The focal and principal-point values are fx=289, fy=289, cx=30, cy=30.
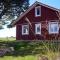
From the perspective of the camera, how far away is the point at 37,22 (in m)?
42.4

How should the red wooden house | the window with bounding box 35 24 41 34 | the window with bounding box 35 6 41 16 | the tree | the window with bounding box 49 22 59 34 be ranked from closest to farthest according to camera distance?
1. the window with bounding box 49 22 59 34
2. the red wooden house
3. the window with bounding box 35 24 41 34
4. the window with bounding box 35 6 41 16
5. the tree

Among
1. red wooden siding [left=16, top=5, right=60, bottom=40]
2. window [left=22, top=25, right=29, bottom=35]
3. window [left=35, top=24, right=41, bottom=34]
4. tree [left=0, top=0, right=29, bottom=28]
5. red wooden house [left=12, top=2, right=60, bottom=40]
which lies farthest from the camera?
tree [left=0, top=0, right=29, bottom=28]

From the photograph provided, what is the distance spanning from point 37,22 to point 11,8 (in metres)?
6.66

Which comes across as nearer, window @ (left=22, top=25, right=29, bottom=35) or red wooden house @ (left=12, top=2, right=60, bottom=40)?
red wooden house @ (left=12, top=2, right=60, bottom=40)

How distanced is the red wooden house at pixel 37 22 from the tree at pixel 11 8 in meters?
2.73

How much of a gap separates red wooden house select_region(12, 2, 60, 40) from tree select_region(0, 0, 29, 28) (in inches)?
107

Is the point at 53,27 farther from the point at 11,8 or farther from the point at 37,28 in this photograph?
the point at 11,8

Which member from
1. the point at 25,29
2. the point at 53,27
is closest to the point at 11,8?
the point at 25,29

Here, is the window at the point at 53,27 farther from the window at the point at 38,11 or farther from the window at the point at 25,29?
the window at the point at 25,29

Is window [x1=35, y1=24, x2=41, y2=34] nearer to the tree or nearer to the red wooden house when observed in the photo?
the red wooden house

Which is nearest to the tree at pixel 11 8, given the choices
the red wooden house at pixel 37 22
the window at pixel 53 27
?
the red wooden house at pixel 37 22

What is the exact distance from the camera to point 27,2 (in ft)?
161

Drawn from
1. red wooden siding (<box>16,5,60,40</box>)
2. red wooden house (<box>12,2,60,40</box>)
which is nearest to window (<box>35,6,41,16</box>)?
red wooden house (<box>12,2,60,40</box>)

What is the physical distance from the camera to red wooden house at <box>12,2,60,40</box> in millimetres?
40188
